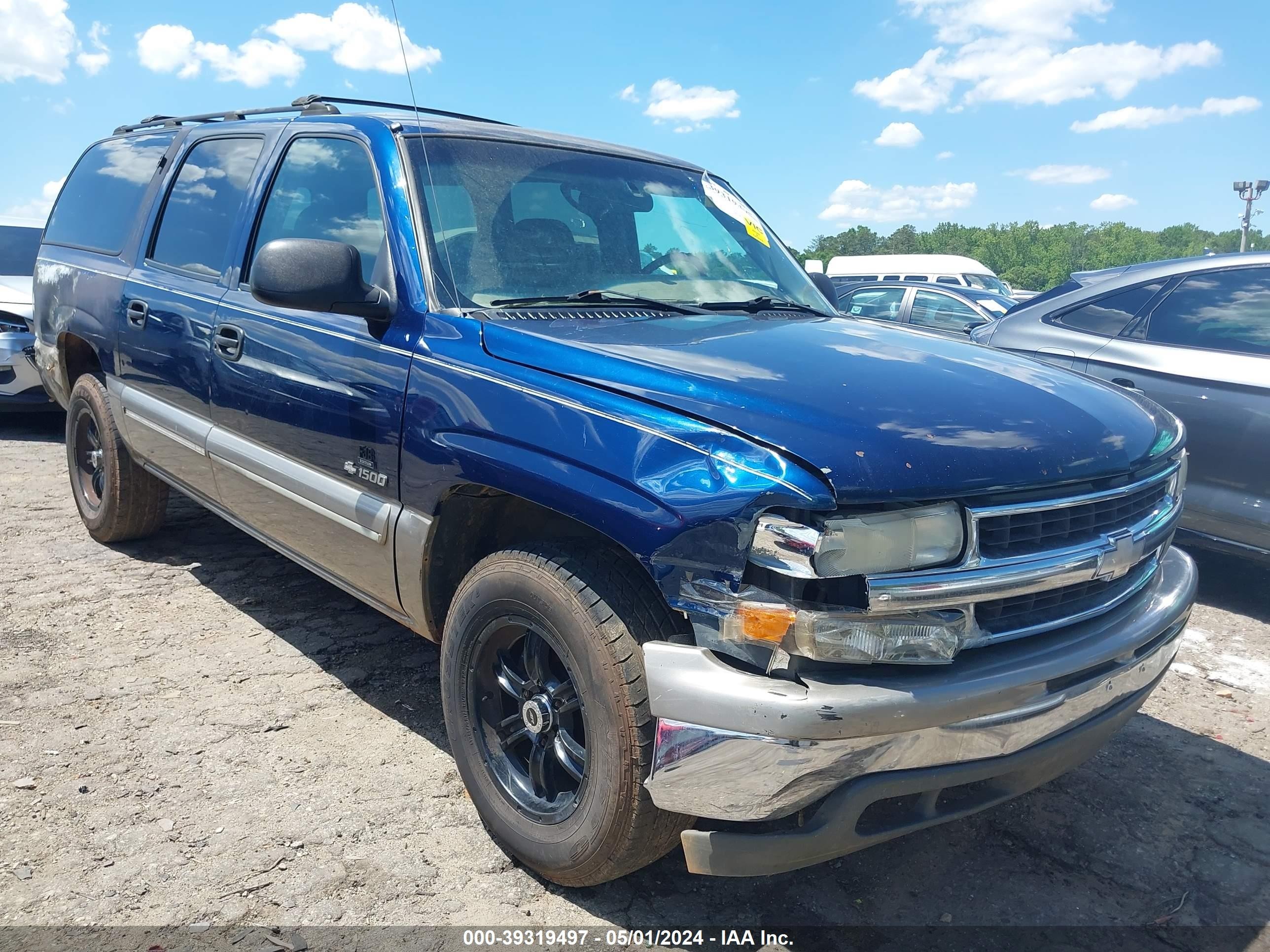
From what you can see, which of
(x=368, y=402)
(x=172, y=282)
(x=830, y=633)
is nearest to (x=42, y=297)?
(x=172, y=282)

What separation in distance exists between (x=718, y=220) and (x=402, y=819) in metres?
2.35

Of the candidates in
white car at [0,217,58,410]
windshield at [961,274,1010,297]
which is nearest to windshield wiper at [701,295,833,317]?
white car at [0,217,58,410]

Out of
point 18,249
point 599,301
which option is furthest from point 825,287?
point 18,249

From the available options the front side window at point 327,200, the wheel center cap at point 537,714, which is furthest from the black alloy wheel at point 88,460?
the wheel center cap at point 537,714

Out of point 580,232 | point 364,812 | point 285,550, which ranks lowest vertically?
point 364,812

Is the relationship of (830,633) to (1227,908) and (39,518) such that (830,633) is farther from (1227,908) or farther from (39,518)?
(39,518)

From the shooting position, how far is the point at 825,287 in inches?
161

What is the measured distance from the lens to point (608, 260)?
3090 millimetres

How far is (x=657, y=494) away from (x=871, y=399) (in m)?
0.56

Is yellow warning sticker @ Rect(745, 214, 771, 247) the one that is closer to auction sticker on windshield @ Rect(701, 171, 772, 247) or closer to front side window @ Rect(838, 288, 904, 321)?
auction sticker on windshield @ Rect(701, 171, 772, 247)

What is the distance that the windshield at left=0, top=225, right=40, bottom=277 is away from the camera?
28.8 ft

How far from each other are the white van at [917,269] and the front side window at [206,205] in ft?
63.3

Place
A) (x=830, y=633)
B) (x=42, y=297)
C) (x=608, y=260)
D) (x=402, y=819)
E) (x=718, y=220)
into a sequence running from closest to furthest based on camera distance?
1. (x=830, y=633)
2. (x=402, y=819)
3. (x=608, y=260)
4. (x=718, y=220)
5. (x=42, y=297)

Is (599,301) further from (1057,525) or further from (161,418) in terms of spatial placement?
(161,418)
